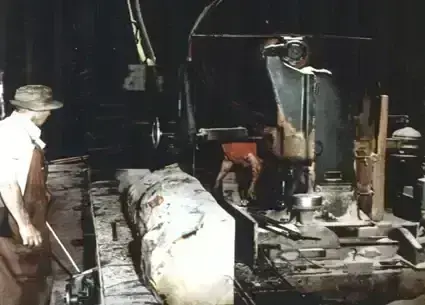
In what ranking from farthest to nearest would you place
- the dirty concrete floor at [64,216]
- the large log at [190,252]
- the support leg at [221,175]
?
the support leg at [221,175] < the dirty concrete floor at [64,216] < the large log at [190,252]

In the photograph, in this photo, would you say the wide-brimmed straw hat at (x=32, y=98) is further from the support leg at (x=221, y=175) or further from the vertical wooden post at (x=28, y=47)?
the support leg at (x=221, y=175)

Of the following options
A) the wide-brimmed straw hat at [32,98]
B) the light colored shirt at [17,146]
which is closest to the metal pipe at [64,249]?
the light colored shirt at [17,146]

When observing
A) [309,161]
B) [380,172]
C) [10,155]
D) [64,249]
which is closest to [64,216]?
[64,249]

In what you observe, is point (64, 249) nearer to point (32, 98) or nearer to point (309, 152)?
point (32, 98)

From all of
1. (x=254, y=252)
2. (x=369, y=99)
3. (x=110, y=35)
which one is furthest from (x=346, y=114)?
(x=110, y=35)

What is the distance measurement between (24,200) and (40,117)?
0.16m

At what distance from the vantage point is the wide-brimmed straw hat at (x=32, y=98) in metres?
1.31

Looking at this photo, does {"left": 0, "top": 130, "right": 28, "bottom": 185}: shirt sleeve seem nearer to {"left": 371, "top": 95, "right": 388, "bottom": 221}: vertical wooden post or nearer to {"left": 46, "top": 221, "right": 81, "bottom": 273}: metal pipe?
{"left": 46, "top": 221, "right": 81, "bottom": 273}: metal pipe

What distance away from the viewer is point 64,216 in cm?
142

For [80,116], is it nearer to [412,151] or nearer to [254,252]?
[254,252]

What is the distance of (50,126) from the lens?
4.39ft

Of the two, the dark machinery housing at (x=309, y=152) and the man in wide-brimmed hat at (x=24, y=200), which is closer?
the man in wide-brimmed hat at (x=24, y=200)

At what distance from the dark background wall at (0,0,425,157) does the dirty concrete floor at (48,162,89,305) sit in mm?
54

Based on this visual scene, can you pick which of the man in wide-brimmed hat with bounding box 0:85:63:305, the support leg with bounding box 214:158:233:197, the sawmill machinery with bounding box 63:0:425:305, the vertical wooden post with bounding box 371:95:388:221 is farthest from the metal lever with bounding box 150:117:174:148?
the vertical wooden post with bounding box 371:95:388:221
